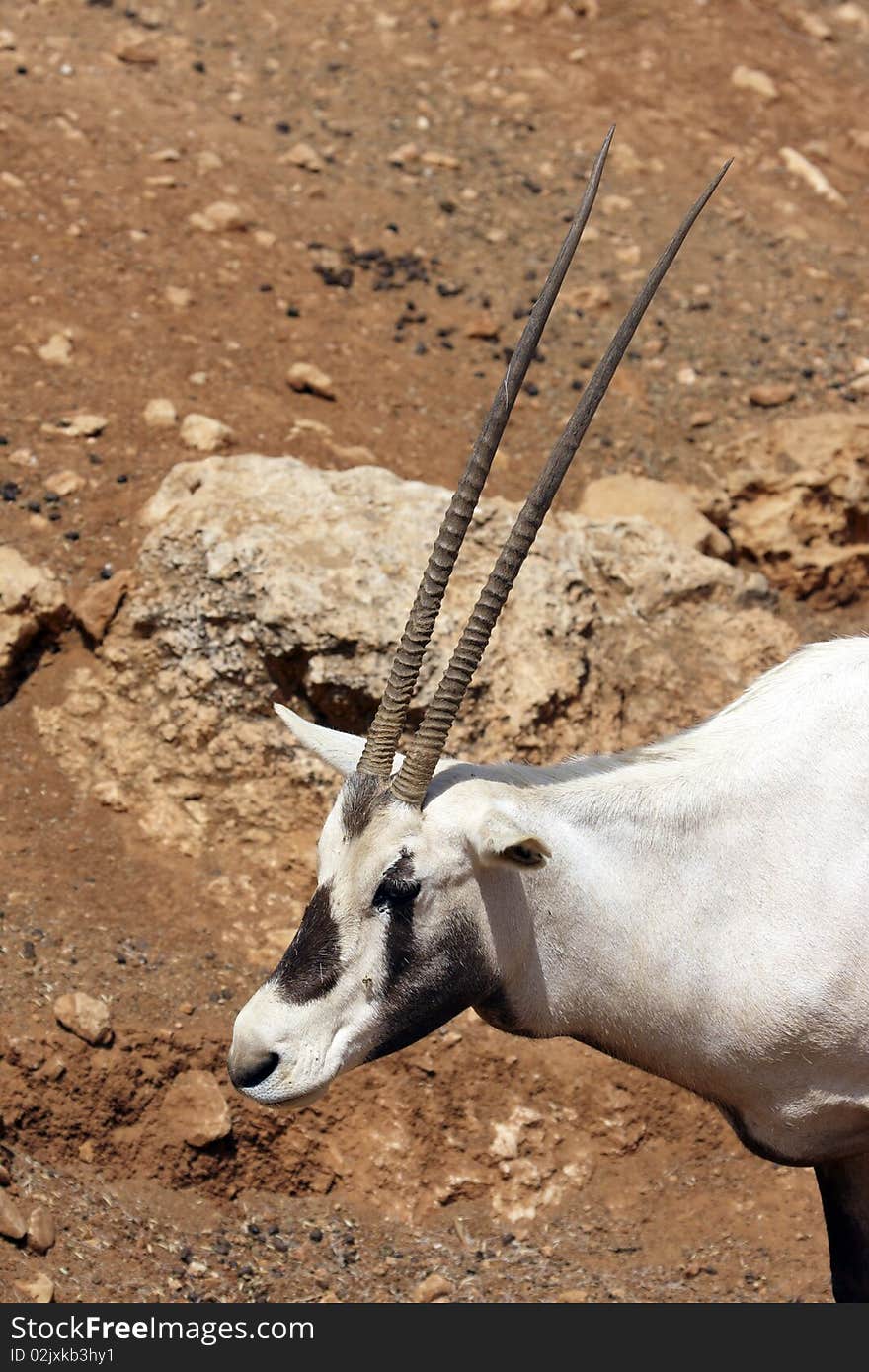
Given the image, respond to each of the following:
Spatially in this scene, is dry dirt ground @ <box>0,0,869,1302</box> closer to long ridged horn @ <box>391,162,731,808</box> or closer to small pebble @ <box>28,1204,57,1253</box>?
small pebble @ <box>28,1204,57,1253</box>

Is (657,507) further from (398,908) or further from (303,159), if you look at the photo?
(398,908)

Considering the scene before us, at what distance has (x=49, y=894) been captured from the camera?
6762mm

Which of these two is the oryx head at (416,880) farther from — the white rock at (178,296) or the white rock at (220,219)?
the white rock at (220,219)

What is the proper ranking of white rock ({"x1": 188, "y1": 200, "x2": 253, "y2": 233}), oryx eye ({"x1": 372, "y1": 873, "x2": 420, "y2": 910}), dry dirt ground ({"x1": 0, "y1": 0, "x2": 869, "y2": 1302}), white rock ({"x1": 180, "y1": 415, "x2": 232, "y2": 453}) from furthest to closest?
white rock ({"x1": 188, "y1": 200, "x2": 253, "y2": 233}), white rock ({"x1": 180, "y1": 415, "x2": 232, "y2": 453}), dry dirt ground ({"x1": 0, "y1": 0, "x2": 869, "y2": 1302}), oryx eye ({"x1": 372, "y1": 873, "x2": 420, "y2": 910})

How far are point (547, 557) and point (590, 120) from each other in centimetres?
715

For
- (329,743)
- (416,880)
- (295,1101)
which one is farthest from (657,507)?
(295,1101)

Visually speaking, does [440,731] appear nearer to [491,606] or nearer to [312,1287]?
[491,606]

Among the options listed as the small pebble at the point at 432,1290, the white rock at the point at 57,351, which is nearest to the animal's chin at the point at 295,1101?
the small pebble at the point at 432,1290

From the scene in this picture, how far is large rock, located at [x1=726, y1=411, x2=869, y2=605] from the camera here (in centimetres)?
948

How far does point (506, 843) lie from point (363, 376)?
20.4 ft

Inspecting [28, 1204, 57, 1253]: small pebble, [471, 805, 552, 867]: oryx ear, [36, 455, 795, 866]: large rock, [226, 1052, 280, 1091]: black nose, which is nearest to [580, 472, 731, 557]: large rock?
[36, 455, 795, 866]: large rock

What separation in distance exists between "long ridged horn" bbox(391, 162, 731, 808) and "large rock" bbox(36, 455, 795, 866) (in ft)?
8.37

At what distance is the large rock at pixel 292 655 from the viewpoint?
23.5 ft
